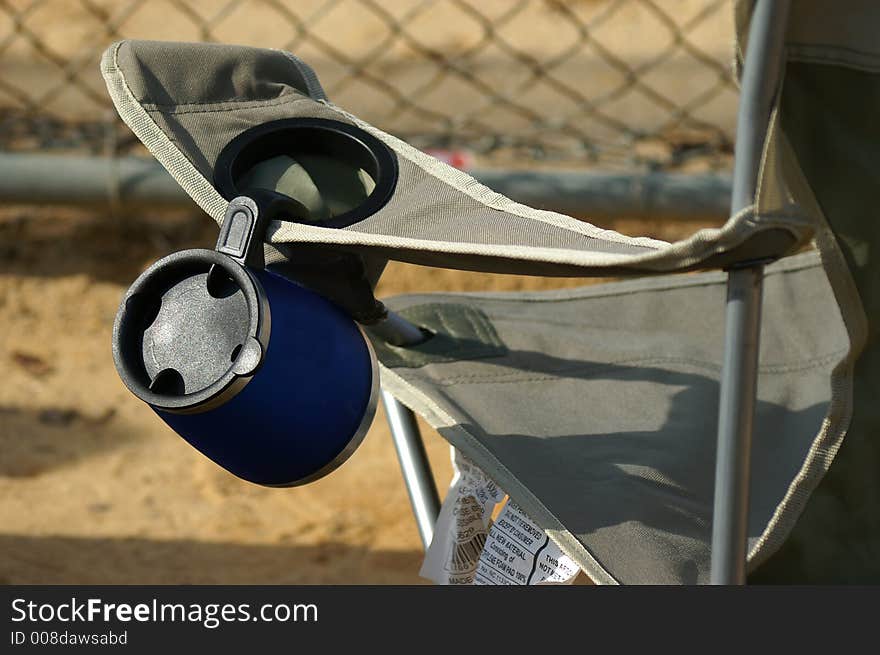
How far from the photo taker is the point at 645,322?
4.64 feet

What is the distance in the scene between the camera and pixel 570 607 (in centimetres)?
89

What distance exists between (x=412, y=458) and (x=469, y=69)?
187 cm

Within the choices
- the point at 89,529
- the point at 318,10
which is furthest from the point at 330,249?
the point at 318,10

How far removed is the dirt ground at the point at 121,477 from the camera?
5.56 feet

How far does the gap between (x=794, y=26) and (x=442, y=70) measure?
85.9 inches

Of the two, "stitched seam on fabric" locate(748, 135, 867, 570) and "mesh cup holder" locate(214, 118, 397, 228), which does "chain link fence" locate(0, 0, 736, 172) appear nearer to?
"mesh cup holder" locate(214, 118, 397, 228)

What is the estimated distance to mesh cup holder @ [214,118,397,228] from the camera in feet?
3.29

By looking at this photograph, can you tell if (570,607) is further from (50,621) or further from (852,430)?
(50,621)

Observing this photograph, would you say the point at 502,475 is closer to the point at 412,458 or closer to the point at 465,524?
the point at 465,524

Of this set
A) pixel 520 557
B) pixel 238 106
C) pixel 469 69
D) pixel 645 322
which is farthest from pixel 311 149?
pixel 469 69

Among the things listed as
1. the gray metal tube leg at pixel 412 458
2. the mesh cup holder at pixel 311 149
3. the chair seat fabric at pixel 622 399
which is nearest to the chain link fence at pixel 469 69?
the chair seat fabric at pixel 622 399

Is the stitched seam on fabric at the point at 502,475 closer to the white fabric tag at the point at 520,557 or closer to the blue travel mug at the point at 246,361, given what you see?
the white fabric tag at the point at 520,557

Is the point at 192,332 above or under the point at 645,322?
under

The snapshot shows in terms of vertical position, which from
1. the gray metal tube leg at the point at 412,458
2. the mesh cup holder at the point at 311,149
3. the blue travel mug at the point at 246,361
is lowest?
the blue travel mug at the point at 246,361
